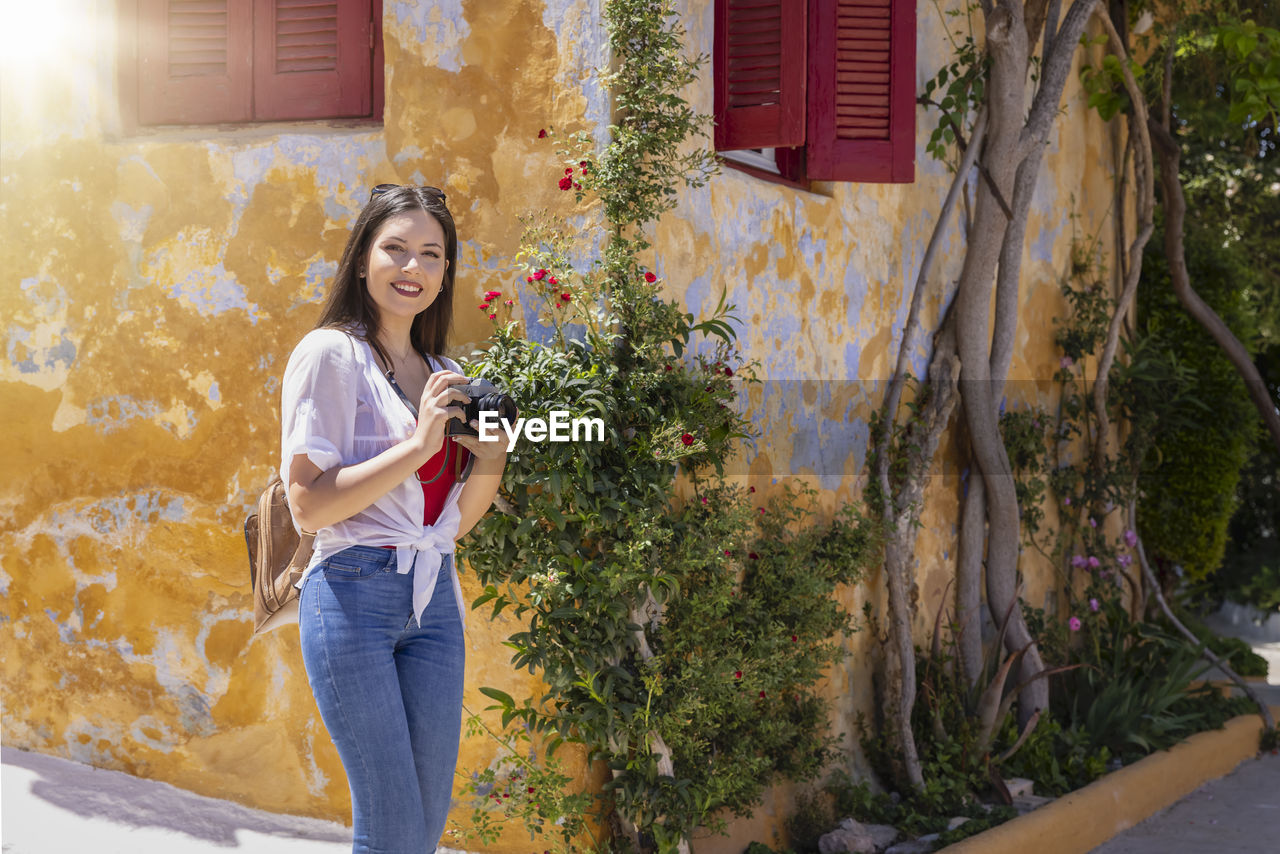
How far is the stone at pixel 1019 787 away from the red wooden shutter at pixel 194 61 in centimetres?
402

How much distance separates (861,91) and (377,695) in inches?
120

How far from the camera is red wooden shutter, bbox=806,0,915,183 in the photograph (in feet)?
14.2

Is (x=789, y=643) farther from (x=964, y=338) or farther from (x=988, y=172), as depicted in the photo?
(x=988, y=172)

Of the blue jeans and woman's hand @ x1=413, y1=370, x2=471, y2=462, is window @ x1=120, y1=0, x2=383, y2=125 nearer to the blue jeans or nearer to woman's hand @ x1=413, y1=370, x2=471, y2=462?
woman's hand @ x1=413, y1=370, x2=471, y2=462

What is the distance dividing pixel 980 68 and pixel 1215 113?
3680 millimetres

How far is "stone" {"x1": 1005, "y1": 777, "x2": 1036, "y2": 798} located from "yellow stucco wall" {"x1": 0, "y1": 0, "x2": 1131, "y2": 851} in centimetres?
128

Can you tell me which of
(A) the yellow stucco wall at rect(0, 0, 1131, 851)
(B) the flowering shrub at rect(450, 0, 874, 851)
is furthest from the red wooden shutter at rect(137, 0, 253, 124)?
(B) the flowering shrub at rect(450, 0, 874, 851)

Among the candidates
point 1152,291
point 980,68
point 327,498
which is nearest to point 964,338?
point 980,68

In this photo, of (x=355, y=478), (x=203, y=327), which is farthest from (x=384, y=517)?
(x=203, y=327)

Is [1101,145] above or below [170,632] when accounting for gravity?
above

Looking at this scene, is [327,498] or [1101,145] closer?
[327,498]

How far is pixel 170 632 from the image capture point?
13.3 feet

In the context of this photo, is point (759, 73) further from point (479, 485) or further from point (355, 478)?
point (355, 478)

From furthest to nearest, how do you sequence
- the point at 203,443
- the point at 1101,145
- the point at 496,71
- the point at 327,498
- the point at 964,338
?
the point at 1101,145, the point at 964,338, the point at 203,443, the point at 496,71, the point at 327,498
